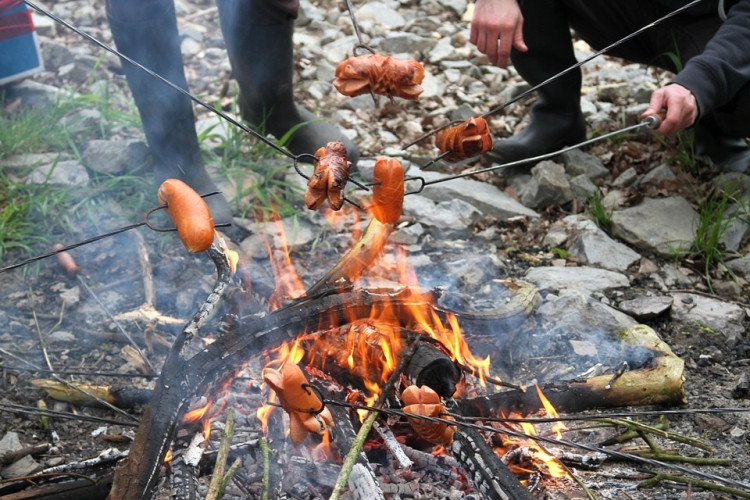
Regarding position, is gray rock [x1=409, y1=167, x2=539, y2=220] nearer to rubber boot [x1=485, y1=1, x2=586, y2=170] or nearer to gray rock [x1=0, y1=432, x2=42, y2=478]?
rubber boot [x1=485, y1=1, x2=586, y2=170]

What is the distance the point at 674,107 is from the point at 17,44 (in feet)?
14.0

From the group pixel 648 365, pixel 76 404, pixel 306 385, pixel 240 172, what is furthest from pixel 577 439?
pixel 240 172

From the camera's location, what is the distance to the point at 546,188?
4.45 m

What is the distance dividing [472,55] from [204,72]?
227 cm

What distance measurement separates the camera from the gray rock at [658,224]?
4.06 m

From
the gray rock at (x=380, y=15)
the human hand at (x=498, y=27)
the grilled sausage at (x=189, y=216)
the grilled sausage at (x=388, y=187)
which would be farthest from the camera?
the gray rock at (x=380, y=15)

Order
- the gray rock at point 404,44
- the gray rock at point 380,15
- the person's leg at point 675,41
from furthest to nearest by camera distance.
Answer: the gray rock at point 380,15, the gray rock at point 404,44, the person's leg at point 675,41

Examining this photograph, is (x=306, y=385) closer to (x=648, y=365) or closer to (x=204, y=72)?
(x=648, y=365)

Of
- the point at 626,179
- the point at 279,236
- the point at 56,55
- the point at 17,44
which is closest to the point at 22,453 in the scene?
the point at 279,236

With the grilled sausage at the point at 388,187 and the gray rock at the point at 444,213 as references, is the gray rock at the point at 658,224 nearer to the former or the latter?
the gray rock at the point at 444,213

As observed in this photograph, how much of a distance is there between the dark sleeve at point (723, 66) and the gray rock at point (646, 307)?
88 cm

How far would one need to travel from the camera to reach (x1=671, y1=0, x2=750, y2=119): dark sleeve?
10.8 ft

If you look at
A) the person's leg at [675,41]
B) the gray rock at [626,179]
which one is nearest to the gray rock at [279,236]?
the gray rock at [626,179]

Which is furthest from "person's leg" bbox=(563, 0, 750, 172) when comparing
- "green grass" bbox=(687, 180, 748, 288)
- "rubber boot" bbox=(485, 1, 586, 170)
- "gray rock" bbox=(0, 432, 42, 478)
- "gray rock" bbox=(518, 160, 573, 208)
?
"gray rock" bbox=(0, 432, 42, 478)
